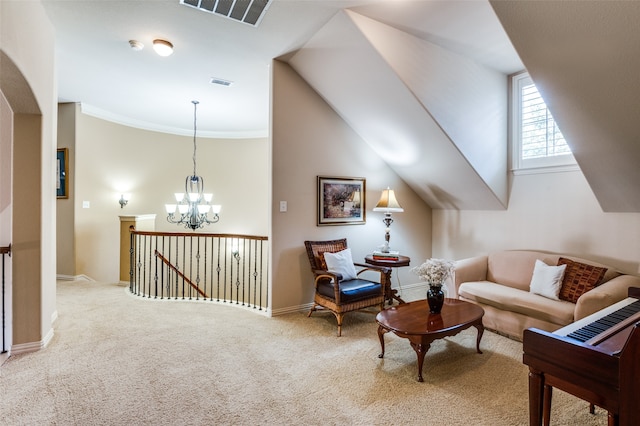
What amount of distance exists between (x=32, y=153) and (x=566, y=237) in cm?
544

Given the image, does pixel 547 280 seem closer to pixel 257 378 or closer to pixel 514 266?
pixel 514 266

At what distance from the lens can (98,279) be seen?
5.48 meters

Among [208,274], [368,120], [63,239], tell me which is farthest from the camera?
[208,274]

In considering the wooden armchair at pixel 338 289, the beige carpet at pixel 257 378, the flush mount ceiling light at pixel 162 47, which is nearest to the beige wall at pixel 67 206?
the beige carpet at pixel 257 378

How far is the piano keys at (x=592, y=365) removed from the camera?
1.23 m

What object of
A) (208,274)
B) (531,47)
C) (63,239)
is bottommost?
(208,274)

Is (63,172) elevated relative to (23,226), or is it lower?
elevated

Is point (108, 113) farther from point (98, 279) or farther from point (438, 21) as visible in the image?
point (438, 21)

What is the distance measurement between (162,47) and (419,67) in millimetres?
2600

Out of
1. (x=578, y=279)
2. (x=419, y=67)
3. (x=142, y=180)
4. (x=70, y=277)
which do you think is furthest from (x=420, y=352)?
(x=142, y=180)

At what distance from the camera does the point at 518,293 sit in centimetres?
324

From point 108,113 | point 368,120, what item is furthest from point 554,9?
point 108,113

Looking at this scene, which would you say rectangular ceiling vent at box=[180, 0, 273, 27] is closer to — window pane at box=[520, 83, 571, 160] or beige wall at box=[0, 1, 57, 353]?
beige wall at box=[0, 1, 57, 353]

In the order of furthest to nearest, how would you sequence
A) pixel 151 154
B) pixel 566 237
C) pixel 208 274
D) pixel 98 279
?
pixel 208 274, pixel 151 154, pixel 98 279, pixel 566 237
